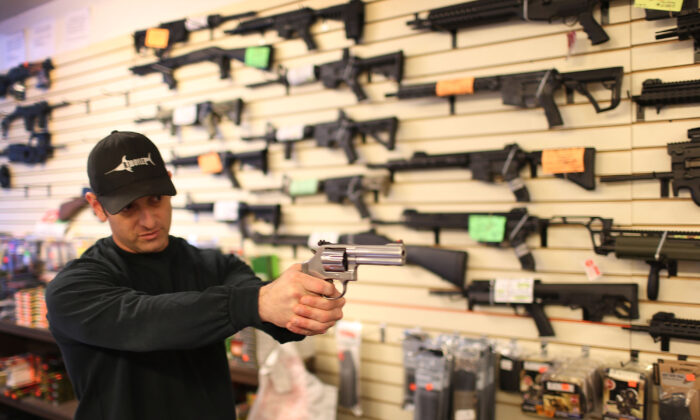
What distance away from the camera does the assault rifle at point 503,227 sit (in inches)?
101

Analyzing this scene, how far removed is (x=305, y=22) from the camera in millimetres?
3232

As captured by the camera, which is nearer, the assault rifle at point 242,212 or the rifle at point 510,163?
the rifle at point 510,163

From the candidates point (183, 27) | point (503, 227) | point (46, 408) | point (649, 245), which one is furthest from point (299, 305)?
point (46, 408)

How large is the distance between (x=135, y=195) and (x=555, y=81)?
1.96m

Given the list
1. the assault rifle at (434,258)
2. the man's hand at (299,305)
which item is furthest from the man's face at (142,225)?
the assault rifle at (434,258)

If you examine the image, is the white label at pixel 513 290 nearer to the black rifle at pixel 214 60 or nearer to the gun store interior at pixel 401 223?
the gun store interior at pixel 401 223

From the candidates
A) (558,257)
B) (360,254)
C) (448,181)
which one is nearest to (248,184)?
(448,181)

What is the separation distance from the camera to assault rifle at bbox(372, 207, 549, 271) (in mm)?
2557

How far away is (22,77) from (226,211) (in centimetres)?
328

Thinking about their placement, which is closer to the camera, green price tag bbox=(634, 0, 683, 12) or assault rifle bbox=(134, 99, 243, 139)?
green price tag bbox=(634, 0, 683, 12)

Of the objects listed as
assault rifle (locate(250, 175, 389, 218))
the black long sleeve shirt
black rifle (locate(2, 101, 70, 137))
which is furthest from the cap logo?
black rifle (locate(2, 101, 70, 137))

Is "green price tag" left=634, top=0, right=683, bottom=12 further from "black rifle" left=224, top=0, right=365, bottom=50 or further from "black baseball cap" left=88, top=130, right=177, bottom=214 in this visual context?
"black baseball cap" left=88, top=130, right=177, bottom=214

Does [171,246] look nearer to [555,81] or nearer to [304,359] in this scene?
[304,359]

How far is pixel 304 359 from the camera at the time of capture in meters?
3.20
